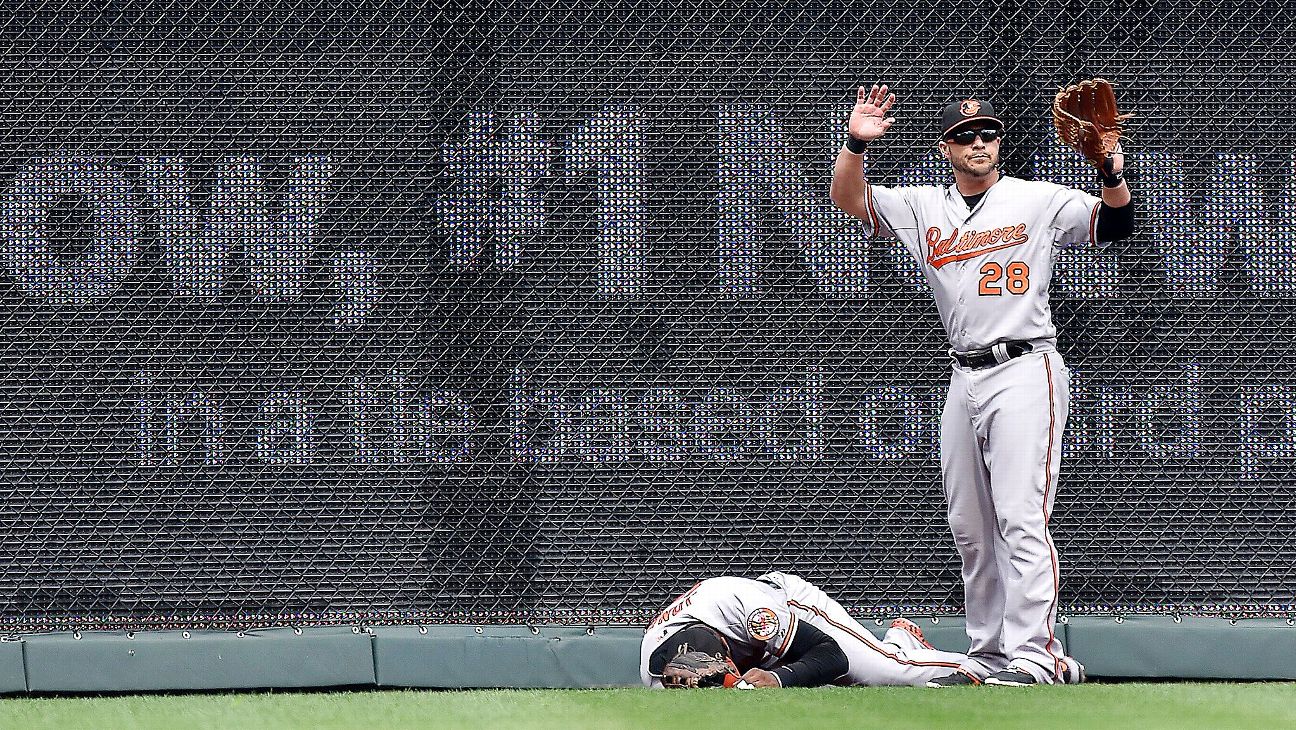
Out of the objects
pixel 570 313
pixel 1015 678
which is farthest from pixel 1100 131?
pixel 570 313

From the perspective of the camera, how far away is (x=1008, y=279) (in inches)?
147

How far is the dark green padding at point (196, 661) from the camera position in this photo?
441 centimetres

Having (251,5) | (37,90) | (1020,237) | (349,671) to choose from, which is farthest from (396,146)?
(1020,237)

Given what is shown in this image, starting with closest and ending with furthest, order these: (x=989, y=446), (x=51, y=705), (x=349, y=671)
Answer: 1. (x=51, y=705)
2. (x=989, y=446)
3. (x=349, y=671)

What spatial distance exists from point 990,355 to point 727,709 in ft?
4.80

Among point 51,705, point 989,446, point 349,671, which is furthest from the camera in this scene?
point 349,671

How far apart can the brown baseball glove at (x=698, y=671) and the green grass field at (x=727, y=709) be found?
1.43ft

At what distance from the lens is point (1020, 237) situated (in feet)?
12.4

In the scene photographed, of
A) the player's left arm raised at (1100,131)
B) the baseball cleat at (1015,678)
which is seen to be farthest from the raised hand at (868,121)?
the baseball cleat at (1015,678)

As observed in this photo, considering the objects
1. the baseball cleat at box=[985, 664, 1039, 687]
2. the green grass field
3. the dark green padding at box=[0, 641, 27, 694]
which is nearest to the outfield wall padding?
the dark green padding at box=[0, 641, 27, 694]

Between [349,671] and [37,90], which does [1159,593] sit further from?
[37,90]

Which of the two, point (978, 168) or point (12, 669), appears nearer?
point (978, 168)

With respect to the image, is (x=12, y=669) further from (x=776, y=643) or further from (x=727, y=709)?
(x=727, y=709)

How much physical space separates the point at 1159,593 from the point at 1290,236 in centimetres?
133
